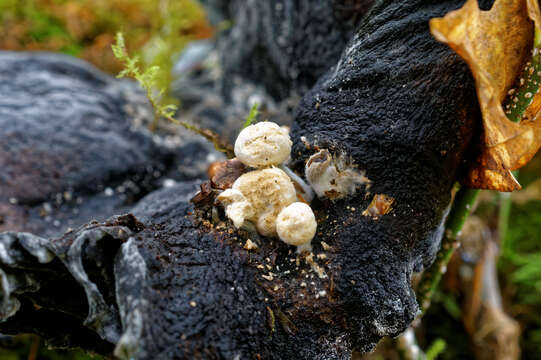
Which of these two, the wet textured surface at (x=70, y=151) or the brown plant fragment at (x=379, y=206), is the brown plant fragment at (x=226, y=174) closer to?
the brown plant fragment at (x=379, y=206)

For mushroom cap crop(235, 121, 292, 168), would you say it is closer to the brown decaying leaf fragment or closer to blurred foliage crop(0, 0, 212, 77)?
the brown decaying leaf fragment

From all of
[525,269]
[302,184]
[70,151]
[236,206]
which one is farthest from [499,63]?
[525,269]

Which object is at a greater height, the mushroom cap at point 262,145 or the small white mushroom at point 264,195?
the mushroom cap at point 262,145

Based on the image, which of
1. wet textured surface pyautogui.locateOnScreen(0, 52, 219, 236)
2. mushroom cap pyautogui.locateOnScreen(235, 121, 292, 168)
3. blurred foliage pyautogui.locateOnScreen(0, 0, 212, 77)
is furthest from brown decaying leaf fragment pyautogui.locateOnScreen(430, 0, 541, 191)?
blurred foliage pyautogui.locateOnScreen(0, 0, 212, 77)

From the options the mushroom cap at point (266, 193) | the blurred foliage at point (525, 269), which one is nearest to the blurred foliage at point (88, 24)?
the mushroom cap at point (266, 193)

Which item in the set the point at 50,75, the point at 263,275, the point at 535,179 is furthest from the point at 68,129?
the point at 535,179

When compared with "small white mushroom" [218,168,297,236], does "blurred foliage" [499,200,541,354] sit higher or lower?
lower

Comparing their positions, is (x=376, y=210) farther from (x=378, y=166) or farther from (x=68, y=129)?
(x=68, y=129)

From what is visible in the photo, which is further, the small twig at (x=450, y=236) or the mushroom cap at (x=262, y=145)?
the small twig at (x=450, y=236)
